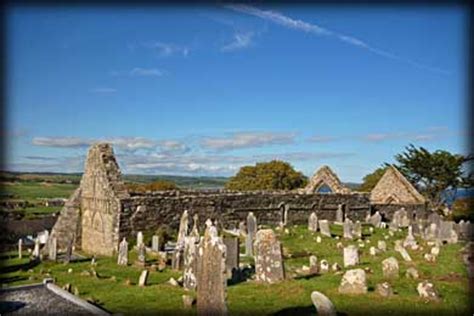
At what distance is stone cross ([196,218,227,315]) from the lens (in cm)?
844

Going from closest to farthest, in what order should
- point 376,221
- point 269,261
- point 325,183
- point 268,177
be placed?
point 269,261 < point 376,221 < point 325,183 < point 268,177

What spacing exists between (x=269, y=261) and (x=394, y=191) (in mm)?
26061

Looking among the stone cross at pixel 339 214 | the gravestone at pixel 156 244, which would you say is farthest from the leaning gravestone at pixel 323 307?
the stone cross at pixel 339 214

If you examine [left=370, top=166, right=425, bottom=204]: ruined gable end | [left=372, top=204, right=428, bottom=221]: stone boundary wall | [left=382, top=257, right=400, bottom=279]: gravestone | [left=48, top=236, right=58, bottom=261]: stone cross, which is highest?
[left=370, top=166, right=425, bottom=204]: ruined gable end

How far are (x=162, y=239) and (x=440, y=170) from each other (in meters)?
31.2

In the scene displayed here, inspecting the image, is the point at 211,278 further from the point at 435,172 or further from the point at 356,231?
the point at 435,172

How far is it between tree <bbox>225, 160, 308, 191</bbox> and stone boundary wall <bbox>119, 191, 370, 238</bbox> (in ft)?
55.1

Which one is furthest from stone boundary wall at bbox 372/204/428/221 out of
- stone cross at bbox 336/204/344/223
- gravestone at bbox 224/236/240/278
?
gravestone at bbox 224/236/240/278

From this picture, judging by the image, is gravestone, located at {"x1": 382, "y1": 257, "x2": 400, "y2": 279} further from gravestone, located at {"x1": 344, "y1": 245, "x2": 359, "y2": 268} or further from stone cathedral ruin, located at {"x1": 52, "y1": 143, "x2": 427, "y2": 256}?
stone cathedral ruin, located at {"x1": 52, "y1": 143, "x2": 427, "y2": 256}

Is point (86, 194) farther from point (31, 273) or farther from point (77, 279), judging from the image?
point (77, 279)

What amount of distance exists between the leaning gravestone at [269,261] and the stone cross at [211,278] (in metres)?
3.16

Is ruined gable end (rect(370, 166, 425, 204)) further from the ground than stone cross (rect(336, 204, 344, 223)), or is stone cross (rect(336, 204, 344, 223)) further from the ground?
ruined gable end (rect(370, 166, 425, 204))

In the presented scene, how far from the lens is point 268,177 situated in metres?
47.8

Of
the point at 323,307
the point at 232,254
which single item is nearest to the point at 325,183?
the point at 232,254
